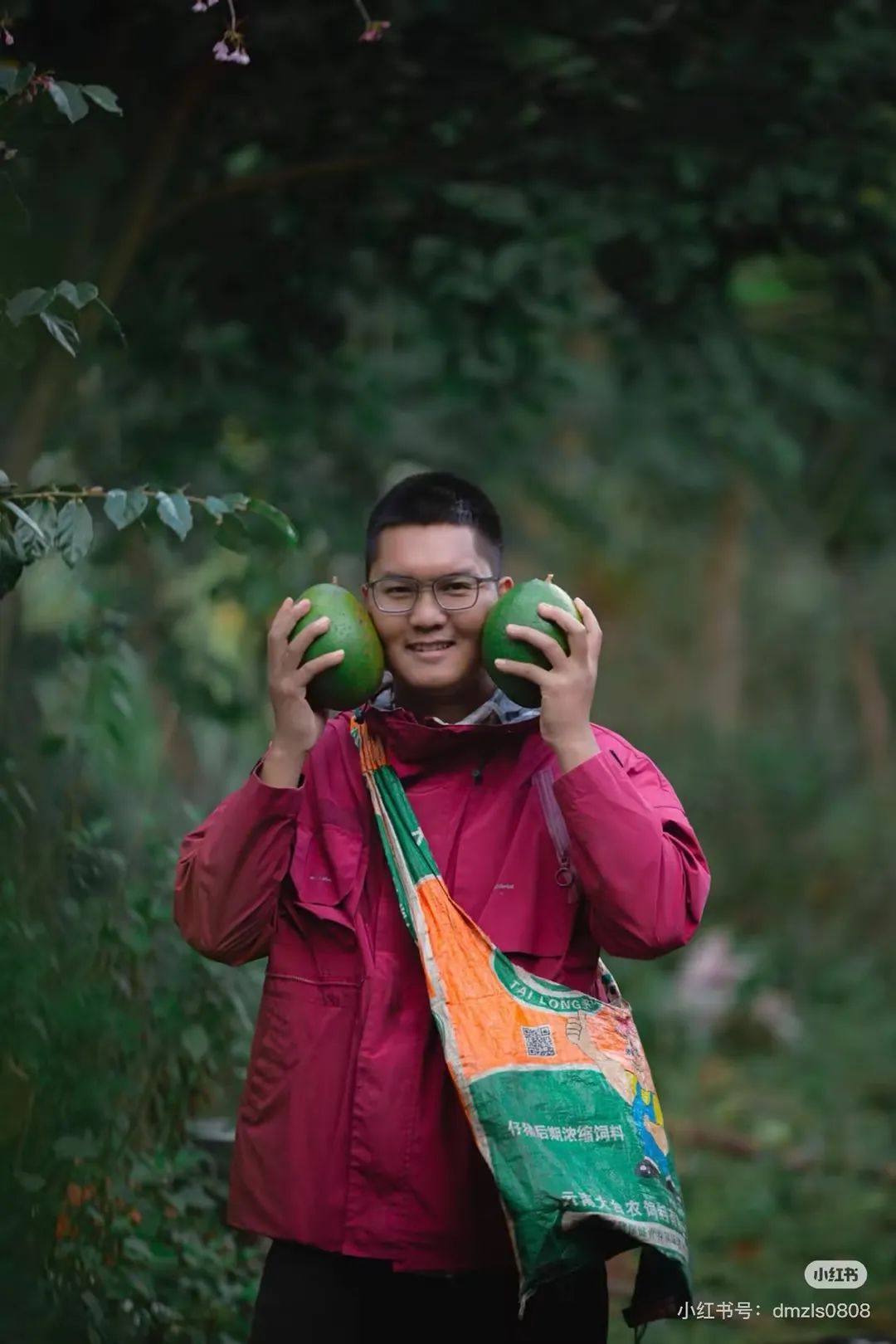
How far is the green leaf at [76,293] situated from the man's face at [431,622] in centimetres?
69

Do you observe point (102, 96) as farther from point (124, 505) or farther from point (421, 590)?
point (421, 590)

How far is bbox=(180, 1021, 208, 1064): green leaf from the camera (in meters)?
4.08

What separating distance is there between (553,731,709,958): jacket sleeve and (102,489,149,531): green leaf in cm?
94

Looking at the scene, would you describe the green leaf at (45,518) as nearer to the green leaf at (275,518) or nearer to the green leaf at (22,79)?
the green leaf at (275,518)

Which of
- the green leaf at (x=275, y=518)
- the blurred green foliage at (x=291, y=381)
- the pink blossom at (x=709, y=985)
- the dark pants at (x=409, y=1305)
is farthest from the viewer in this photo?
the pink blossom at (x=709, y=985)

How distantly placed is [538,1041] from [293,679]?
28.5 inches

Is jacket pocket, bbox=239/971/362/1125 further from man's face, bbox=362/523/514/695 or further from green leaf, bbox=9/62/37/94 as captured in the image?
green leaf, bbox=9/62/37/94

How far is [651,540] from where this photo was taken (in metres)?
13.8

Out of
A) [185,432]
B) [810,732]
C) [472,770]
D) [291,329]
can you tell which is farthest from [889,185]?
[810,732]

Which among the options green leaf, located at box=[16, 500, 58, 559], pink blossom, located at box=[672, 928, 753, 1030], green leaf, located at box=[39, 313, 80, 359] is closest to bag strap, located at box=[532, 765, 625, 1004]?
green leaf, located at box=[16, 500, 58, 559]

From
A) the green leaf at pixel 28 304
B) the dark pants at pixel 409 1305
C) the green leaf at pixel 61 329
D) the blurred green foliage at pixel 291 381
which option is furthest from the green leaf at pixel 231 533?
the dark pants at pixel 409 1305

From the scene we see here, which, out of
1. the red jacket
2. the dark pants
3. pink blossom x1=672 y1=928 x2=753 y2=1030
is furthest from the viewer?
pink blossom x1=672 y1=928 x2=753 y2=1030

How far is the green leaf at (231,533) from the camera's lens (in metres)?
3.38

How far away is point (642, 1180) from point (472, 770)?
0.74m
